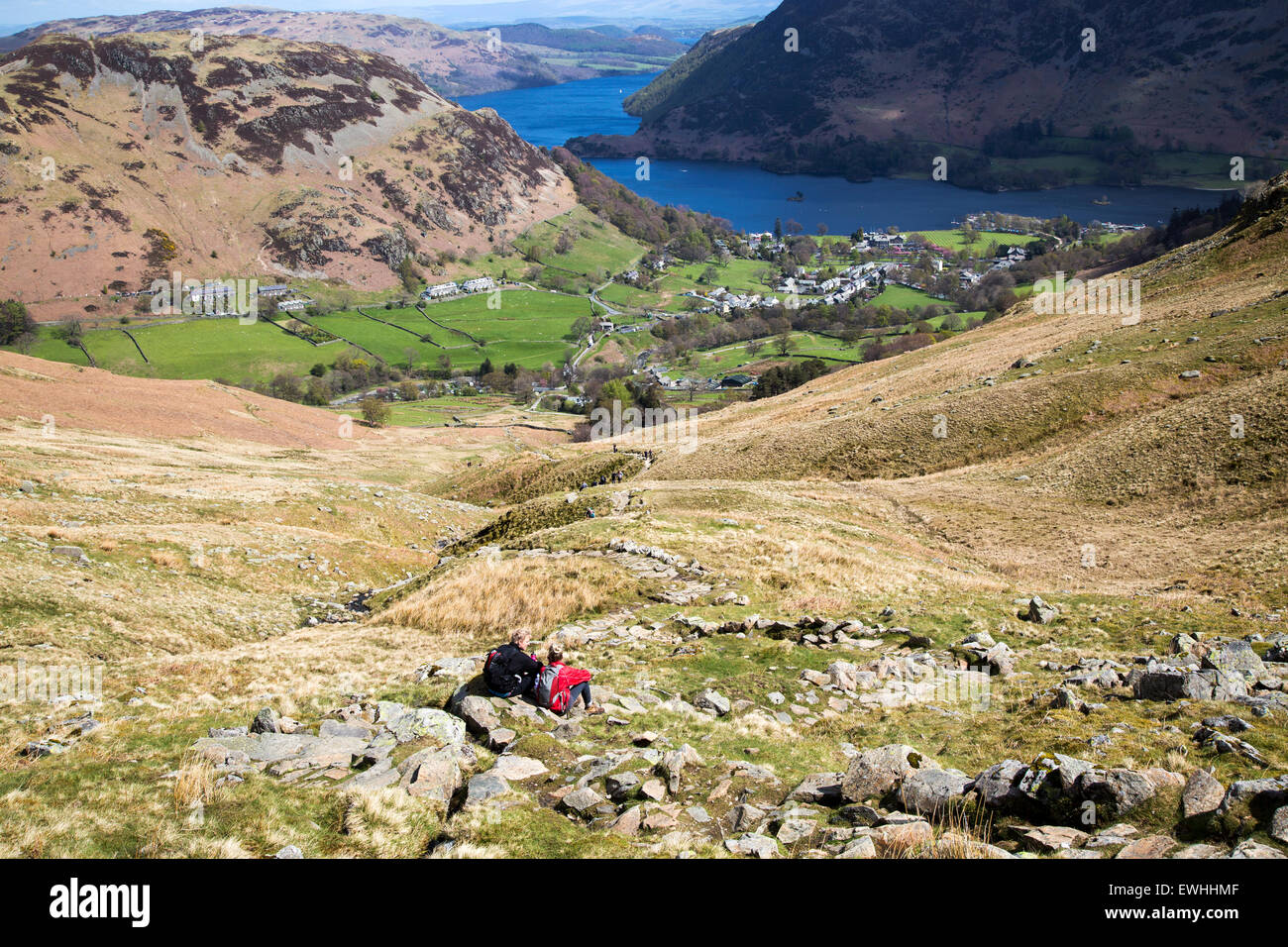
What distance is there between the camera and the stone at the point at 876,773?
10391 millimetres

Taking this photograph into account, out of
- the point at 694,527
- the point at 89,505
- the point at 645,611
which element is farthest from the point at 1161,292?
the point at 89,505

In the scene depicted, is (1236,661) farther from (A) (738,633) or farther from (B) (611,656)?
(B) (611,656)

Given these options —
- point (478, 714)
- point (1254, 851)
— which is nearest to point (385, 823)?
point (478, 714)

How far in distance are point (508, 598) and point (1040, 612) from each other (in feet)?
49.3

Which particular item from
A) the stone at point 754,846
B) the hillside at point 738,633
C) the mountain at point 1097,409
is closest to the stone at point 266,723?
the hillside at point 738,633

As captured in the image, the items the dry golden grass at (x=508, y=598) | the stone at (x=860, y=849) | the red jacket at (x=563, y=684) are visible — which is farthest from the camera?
the dry golden grass at (x=508, y=598)

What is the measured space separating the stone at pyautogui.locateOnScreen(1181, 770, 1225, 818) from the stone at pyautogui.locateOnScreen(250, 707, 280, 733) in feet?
43.9

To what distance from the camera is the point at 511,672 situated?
14.0 m

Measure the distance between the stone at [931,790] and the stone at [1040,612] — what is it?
452 inches

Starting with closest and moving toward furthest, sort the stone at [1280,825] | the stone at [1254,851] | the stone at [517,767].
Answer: the stone at [1254,851]
the stone at [1280,825]
the stone at [517,767]

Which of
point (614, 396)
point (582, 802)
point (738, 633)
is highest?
point (614, 396)

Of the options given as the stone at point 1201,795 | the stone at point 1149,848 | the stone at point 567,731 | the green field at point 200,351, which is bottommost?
the stone at point 567,731

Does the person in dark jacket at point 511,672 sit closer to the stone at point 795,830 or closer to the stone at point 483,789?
the stone at point 483,789
